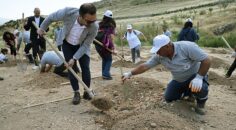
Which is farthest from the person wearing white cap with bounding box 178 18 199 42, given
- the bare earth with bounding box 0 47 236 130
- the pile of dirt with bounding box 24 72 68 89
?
the pile of dirt with bounding box 24 72 68 89

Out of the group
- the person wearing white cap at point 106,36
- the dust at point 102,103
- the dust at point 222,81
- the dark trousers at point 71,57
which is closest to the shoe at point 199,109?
the dust at point 102,103

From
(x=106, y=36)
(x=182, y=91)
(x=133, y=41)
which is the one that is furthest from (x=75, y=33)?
(x=133, y=41)

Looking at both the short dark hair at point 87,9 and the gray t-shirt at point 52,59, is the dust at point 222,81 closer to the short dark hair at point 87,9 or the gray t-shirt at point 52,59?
the gray t-shirt at point 52,59

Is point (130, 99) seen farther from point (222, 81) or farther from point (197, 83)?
point (222, 81)

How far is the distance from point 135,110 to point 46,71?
417 centimetres

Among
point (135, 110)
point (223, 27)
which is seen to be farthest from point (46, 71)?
point (223, 27)

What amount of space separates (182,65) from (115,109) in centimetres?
126

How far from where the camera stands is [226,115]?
6320mm

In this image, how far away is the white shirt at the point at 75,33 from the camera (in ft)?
20.7

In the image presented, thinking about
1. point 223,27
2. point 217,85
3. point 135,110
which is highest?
point 135,110

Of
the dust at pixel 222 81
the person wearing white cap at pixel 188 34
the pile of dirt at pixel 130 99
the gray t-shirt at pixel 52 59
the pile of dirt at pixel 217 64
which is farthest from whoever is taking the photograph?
the pile of dirt at pixel 217 64

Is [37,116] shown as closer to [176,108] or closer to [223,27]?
[176,108]

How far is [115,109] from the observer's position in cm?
639

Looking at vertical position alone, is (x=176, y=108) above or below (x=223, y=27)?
above
